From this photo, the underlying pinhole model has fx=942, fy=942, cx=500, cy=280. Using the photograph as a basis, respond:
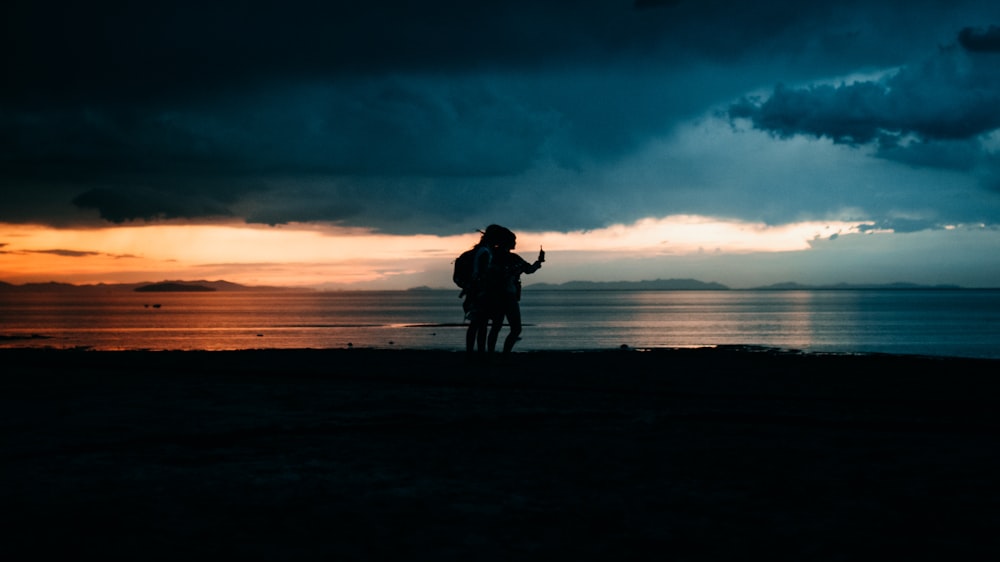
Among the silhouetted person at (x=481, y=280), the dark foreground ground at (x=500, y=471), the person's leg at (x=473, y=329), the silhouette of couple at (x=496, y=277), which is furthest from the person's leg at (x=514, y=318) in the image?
the dark foreground ground at (x=500, y=471)

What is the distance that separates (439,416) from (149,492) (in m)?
3.70

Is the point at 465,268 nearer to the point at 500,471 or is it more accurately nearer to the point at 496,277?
the point at 496,277

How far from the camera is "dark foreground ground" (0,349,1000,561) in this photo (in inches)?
159

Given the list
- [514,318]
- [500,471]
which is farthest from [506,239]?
[500,471]

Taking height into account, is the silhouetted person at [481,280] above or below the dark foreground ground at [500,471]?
above

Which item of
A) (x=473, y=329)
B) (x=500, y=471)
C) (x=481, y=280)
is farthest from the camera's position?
(x=473, y=329)

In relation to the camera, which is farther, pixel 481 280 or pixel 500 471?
pixel 481 280

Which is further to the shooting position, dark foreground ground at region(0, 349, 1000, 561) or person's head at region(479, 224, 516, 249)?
person's head at region(479, 224, 516, 249)

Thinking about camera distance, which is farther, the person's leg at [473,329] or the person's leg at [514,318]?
the person's leg at [473,329]

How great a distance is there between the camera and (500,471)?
18.9ft

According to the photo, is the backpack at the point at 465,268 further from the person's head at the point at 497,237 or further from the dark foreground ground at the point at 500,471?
the dark foreground ground at the point at 500,471

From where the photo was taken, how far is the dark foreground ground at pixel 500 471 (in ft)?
13.3

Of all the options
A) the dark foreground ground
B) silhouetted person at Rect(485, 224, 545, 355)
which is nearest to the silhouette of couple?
silhouetted person at Rect(485, 224, 545, 355)

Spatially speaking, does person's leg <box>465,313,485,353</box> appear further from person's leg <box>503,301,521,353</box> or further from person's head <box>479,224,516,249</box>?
person's head <box>479,224,516,249</box>
